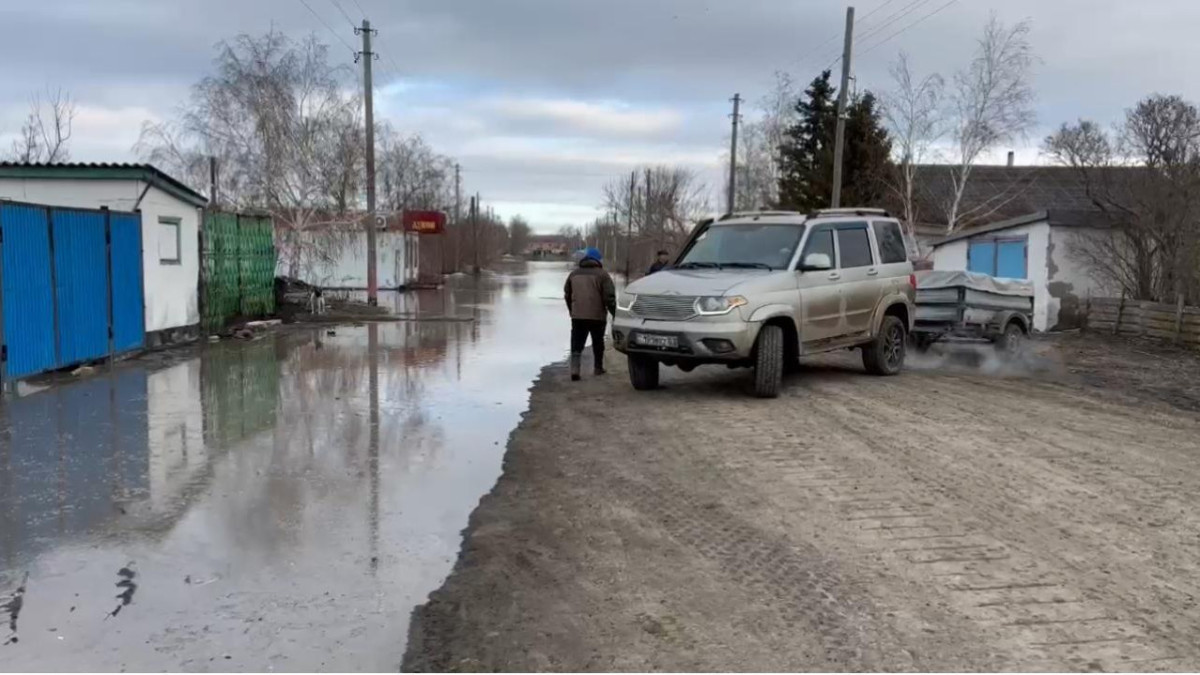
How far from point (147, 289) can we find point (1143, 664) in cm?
1507

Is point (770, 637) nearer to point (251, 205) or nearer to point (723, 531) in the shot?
point (723, 531)

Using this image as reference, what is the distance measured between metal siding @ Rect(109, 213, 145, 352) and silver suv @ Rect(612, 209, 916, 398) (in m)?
8.25

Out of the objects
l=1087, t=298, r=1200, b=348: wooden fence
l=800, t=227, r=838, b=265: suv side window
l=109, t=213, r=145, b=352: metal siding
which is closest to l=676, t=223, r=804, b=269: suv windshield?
l=800, t=227, r=838, b=265: suv side window

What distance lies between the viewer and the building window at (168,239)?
15.8m

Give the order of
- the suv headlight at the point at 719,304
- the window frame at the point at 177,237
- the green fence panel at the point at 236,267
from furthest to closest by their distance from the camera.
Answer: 1. the green fence panel at the point at 236,267
2. the window frame at the point at 177,237
3. the suv headlight at the point at 719,304

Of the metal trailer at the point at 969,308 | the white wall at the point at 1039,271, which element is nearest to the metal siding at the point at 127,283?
the metal trailer at the point at 969,308

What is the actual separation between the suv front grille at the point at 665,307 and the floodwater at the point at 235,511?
183cm

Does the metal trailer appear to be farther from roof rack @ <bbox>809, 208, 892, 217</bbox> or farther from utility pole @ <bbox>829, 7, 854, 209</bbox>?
utility pole @ <bbox>829, 7, 854, 209</bbox>

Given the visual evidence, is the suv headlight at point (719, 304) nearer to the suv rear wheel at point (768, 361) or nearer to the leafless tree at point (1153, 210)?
the suv rear wheel at point (768, 361)

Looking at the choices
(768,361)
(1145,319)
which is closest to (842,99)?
(1145,319)

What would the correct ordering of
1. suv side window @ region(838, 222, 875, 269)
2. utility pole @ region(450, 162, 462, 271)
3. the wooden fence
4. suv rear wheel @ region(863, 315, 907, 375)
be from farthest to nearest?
utility pole @ region(450, 162, 462, 271) < the wooden fence < suv rear wheel @ region(863, 315, 907, 375) < suv side window @ region(838, 222, 875, 269)

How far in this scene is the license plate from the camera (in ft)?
31.7

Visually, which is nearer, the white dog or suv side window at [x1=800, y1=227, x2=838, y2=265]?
suv side window at [x1=800, y1=227, x2=838, y2=265]

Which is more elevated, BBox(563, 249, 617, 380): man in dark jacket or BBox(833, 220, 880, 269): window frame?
BBox(833, 220, 880, 269): window frame
